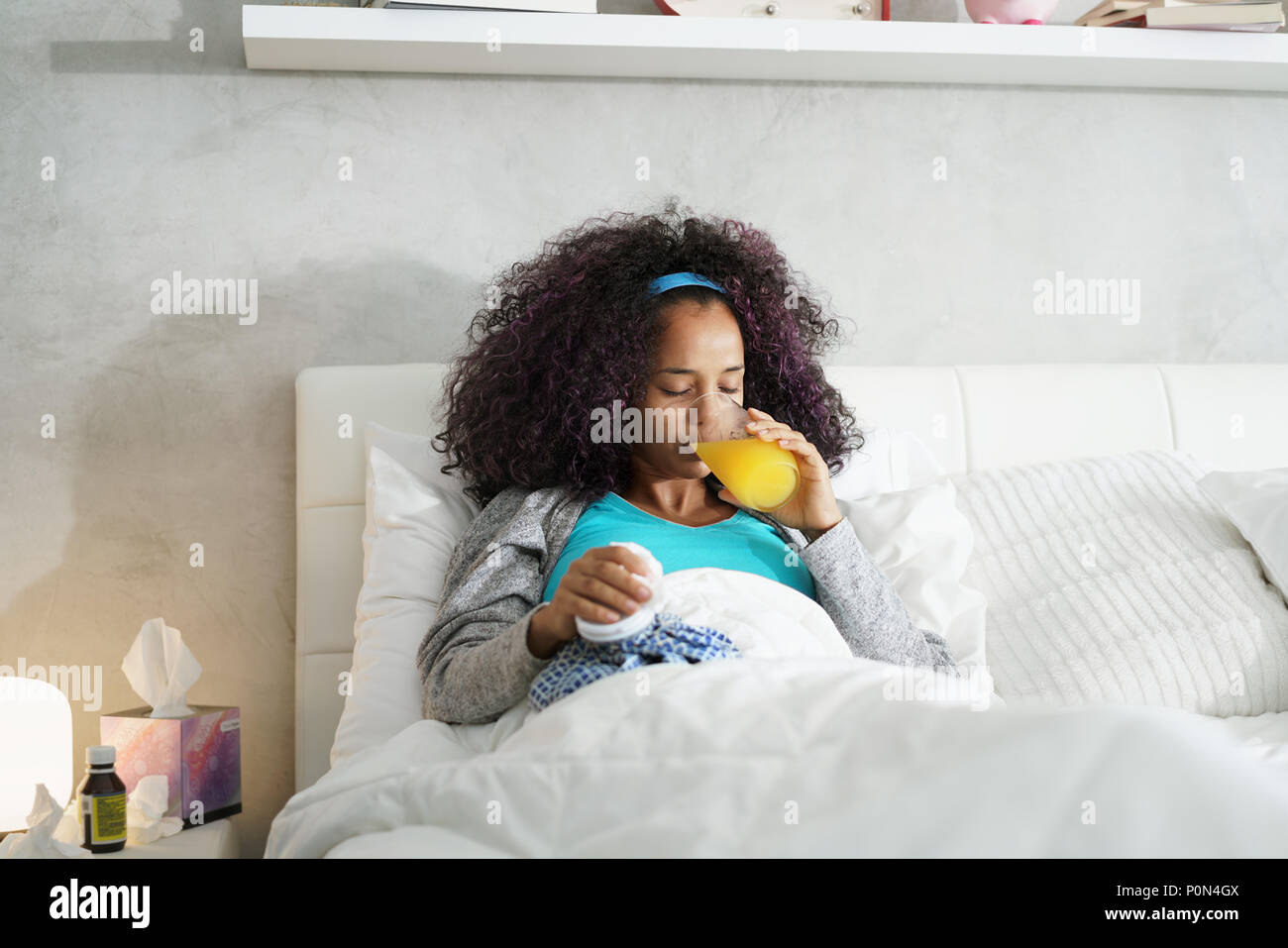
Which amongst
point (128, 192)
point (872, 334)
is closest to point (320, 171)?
point (128, 192)

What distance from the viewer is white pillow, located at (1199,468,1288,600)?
1.58 meters

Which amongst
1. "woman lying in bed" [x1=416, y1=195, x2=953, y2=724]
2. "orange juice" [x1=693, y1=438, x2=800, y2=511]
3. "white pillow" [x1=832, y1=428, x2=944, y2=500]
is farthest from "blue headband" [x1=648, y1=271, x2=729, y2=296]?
"white pillow" [x1=832, y1=428, x2=944, y2=500]

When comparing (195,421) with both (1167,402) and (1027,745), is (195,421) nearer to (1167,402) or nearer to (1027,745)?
(1027,745)

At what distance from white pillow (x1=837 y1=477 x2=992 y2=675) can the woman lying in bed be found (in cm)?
7

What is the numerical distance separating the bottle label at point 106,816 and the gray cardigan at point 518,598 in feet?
1.34

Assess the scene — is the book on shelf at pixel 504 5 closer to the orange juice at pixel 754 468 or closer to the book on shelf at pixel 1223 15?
the orange juice at pixel 754 468

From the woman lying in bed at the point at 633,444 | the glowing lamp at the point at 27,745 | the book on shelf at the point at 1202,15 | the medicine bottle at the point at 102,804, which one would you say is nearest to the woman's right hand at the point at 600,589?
the woman lying in bed at the point at 633,444

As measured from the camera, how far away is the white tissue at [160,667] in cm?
161

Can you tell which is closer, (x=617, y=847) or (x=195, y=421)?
(x=617, y=847)

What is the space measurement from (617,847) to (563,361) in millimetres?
840

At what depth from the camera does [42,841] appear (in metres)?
1.33

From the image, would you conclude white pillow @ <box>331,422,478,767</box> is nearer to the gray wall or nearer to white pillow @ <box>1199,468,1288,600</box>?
the gray wall

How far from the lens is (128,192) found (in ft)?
6.15

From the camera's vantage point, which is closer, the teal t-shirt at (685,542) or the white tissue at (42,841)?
the white tissue at (42,841)
